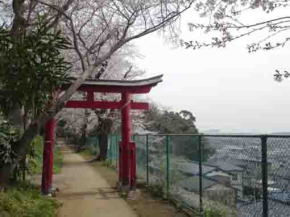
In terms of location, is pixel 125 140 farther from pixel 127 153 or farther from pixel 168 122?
pixel 168 122

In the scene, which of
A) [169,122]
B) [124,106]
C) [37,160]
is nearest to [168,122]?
[169,122]

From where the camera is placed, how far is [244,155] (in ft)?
25.0

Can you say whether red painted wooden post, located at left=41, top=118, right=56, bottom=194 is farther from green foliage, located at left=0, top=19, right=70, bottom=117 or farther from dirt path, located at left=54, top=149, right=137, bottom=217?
green foliage, located at left=0, top=19, right=70, bottom=117

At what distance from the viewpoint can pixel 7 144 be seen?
11.3 meters

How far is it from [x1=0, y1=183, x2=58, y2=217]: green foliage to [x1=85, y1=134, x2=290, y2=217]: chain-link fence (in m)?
3.11

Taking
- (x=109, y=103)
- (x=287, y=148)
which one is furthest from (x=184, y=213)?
(x=109, y=103)

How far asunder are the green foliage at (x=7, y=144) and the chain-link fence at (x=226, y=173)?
156 inches

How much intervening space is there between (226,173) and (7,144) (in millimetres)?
5414

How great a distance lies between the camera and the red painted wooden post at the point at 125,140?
15484 mm

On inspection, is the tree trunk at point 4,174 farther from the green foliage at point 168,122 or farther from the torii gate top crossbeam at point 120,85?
the green foliage at point 168,122

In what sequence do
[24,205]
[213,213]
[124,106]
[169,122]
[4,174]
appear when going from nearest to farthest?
1. [213,213]
2. [24,205]
3. [4,174]
4. [124,106]
5. [169,122]

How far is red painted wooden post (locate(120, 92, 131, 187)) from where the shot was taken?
50.8ft

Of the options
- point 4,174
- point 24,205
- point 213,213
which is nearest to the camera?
point 213,213

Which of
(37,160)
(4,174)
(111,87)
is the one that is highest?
(111,87)
